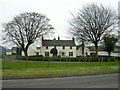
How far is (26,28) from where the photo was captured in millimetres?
53906

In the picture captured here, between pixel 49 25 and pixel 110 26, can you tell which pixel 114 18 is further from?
pixel 49 25

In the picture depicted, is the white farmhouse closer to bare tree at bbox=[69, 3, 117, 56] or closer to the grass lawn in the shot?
bare tree at bbox=[69, 3, 117, 56]

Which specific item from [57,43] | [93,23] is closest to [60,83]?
[93,23]

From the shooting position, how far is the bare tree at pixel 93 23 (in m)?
41.2

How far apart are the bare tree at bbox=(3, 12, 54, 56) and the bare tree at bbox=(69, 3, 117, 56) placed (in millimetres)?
14243

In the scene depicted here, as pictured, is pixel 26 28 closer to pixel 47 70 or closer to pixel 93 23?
pixel 93 23

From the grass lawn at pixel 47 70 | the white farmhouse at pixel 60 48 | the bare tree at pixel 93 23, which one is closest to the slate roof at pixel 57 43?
the white farmhouse at pixel 60 48

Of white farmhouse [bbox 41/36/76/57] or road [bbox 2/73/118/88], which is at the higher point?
white farmhouse [bbox 41/36/76/57]

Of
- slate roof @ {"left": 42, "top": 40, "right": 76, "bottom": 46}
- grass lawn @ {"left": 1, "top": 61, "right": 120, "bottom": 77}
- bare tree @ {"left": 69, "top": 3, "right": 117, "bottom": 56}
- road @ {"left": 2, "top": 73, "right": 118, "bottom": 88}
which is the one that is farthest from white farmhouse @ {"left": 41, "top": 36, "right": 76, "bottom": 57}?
road @ {"left": 2, "top": 73, "right": 118, "bottom": 88}

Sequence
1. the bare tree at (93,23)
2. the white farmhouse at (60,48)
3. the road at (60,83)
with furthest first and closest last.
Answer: the white farmhouse at (60,48) < the bare tree at (93,23) < the road at (60,83)

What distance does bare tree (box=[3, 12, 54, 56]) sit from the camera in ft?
174

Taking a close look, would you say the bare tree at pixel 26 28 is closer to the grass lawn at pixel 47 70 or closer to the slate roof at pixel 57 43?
the slate roof at pixel 57 43

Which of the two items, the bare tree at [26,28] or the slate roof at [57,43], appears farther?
the slate roof at [57,43]

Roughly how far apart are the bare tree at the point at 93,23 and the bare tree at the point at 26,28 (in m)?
14.2
